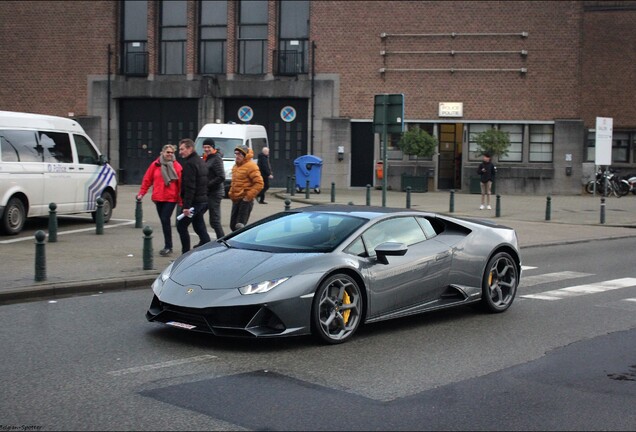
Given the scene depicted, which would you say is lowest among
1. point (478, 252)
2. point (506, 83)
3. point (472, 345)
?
point (472, 345)

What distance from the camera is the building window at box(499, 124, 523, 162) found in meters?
37.8

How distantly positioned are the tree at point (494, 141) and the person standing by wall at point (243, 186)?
22.8 metres

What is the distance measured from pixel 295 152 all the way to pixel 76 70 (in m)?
11.0

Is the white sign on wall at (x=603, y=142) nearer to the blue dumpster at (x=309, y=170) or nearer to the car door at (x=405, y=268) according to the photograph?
the blue dumpster at (x=309, y=170)

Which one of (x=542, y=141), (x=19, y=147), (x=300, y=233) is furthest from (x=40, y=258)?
(x=542, y=141)

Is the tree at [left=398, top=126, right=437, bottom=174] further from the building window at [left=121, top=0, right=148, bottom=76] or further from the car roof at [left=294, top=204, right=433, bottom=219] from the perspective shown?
the car roof at [left=294, top=204, right=433, bottom=219]

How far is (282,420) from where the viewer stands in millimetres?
5680

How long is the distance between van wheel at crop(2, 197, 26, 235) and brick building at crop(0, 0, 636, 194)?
2183 cm

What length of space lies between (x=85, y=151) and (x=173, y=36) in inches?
909

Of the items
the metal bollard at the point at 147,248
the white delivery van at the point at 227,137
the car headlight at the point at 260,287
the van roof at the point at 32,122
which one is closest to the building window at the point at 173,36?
the white delivery van at the point at 227,137

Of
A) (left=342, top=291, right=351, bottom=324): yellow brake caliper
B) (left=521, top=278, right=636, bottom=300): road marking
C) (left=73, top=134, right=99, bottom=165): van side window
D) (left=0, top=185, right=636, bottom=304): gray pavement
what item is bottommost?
(left=521, top=278, right=636, bottom=300): road marking

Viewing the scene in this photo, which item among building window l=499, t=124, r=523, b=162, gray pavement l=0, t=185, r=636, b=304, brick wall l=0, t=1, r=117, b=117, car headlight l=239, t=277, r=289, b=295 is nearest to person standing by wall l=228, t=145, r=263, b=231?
gray pavement l=0, t=185, r=636, b=304

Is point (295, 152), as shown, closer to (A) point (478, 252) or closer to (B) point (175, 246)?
(B) point (175, 246)

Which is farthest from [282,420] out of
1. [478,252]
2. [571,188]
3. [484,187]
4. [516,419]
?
[571,188]
